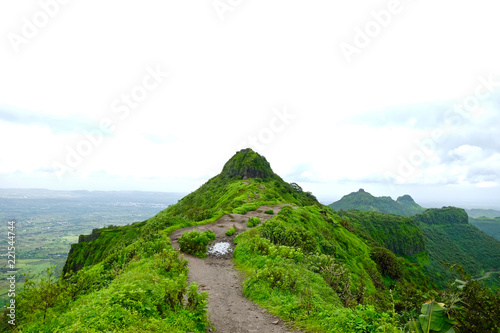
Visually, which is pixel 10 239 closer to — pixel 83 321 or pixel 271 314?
pixel 83 321

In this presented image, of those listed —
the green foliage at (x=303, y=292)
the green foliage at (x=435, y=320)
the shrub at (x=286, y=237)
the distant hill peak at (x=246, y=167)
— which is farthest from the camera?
the distant hill peak at (x=246, y=167)

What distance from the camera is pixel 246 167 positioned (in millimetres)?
96000

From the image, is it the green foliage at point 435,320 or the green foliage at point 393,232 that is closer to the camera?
the green foliage at point 435,320

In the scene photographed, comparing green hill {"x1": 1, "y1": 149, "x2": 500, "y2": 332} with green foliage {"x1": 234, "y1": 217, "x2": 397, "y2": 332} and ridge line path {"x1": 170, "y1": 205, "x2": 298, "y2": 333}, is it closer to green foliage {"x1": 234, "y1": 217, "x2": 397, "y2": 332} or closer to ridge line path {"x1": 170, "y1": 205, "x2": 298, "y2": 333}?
green foliage {"x1": 234, "y1": 217, "x2": 397, "y2": 332}

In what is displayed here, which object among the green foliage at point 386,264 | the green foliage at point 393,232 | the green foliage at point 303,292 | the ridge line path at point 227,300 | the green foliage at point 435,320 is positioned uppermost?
the green foliage at point 435,320

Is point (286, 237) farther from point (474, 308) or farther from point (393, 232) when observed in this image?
point (393, 232)

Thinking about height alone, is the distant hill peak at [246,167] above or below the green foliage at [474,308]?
above

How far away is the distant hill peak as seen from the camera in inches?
3720

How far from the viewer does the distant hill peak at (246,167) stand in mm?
94500

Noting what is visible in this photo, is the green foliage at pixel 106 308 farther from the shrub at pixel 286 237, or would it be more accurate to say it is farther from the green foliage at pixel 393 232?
the green foliage at pixel 393 232

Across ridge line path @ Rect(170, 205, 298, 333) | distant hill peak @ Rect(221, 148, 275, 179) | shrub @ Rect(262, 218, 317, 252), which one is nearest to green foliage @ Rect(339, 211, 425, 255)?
distant hill peak @ Rect(221, 148, 275, 179)

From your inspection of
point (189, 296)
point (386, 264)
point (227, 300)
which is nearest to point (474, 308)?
point (189, 296)

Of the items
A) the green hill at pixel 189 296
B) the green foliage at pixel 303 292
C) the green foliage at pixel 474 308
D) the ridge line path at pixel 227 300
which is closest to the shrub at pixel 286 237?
the green hill at pixel 189 296

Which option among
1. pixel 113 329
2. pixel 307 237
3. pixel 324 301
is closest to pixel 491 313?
pixel 324 301
